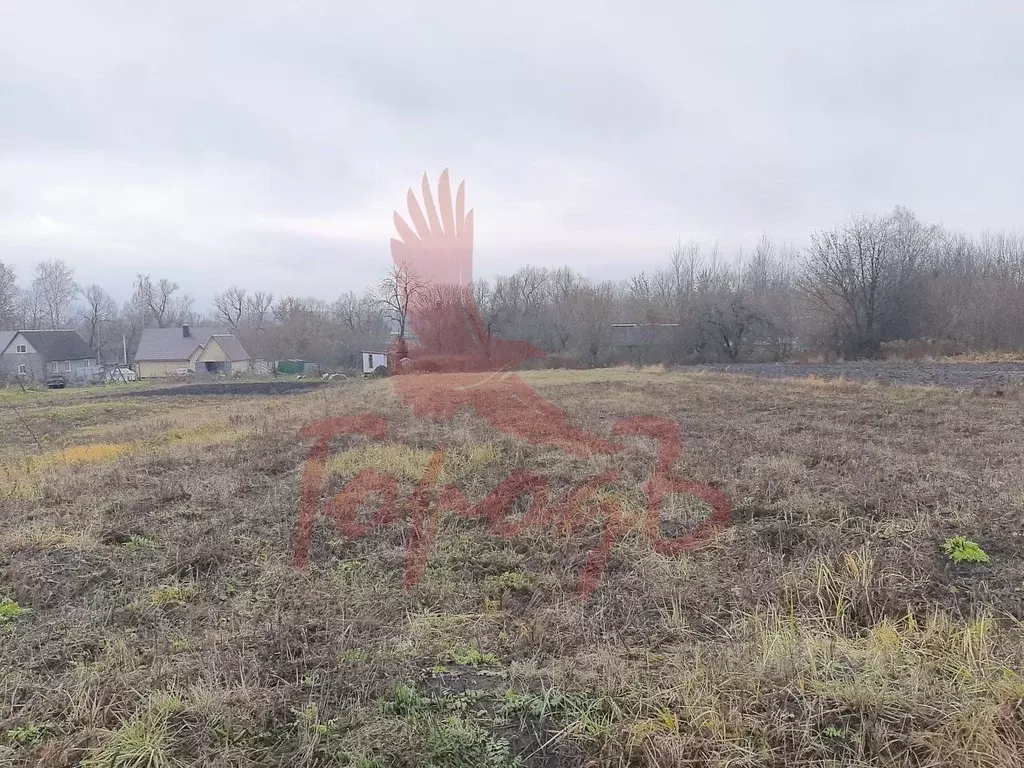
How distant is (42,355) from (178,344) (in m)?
9.70

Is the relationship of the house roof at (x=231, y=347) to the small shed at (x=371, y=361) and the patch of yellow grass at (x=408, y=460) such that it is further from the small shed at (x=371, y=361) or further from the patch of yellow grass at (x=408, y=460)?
the patch of yellow grass at (x=408, y=460)

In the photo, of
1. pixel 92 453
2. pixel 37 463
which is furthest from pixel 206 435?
pixel 37 463

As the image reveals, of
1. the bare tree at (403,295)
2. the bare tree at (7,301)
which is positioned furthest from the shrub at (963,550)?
the bare tree at (7,301)

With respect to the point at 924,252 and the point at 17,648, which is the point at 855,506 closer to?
the point at 17,648

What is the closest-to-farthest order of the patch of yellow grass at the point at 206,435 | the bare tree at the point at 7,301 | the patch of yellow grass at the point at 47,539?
the patch of yellow grass at the point at 47,539 → the patch of yellow grass at the point at 206,435 → the bare tree at the point at 7,301

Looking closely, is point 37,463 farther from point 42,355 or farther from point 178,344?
point 42,355

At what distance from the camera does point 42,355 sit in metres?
46.4

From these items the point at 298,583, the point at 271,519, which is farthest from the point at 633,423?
the point at 298,583

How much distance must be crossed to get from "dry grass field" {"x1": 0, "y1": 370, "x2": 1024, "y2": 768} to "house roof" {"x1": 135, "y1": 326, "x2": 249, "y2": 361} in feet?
154

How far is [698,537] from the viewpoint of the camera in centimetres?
502

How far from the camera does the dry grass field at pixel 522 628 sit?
2527 mm

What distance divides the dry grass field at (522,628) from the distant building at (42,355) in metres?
49.5

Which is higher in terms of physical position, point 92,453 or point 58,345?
point 58,345

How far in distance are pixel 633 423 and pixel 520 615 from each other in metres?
8.31
